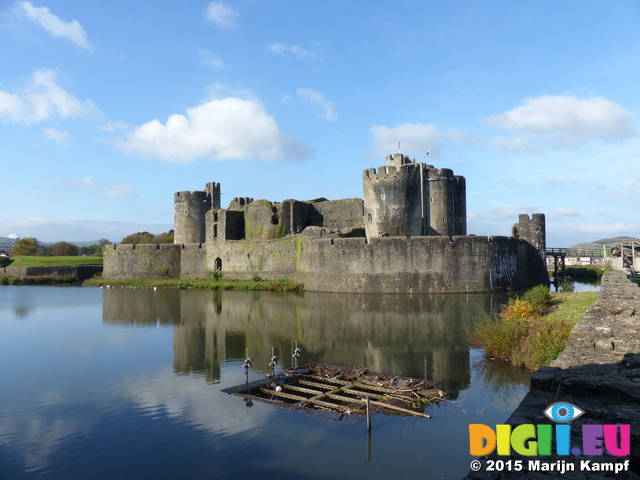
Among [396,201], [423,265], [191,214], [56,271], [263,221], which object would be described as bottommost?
[56,271]

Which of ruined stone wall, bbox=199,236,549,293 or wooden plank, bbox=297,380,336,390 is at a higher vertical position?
ruined stone wall, bbox=199,236,549,293

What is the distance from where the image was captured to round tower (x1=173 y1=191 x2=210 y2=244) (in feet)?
153

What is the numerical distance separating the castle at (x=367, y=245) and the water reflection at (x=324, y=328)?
6.69 feet

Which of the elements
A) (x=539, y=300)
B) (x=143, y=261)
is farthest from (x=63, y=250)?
(x=539, y=300)

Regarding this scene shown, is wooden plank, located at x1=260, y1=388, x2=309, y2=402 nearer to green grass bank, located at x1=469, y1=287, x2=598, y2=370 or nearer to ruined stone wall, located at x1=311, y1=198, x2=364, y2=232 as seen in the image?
green grass bank, located at x1=469, y1=287, x2=598, y2=370

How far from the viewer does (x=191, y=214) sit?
46656 mm

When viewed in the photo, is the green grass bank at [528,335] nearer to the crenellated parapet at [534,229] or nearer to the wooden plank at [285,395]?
the wooden plank at [285,395]

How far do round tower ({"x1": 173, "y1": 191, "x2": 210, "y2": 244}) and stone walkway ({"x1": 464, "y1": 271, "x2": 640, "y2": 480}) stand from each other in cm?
4129

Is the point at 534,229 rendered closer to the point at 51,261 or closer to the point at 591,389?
the point at 591,389

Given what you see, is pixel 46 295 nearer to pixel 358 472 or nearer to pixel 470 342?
pixel 470 342

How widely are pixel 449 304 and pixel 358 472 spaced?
1690 centimetres

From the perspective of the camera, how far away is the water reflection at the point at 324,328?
11.9 metres

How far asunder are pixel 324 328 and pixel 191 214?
32.8m

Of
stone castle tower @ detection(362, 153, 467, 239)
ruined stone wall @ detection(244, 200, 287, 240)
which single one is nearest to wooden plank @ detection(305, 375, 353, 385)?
stone castle tower @ detection(362, 153, 467, 239)
